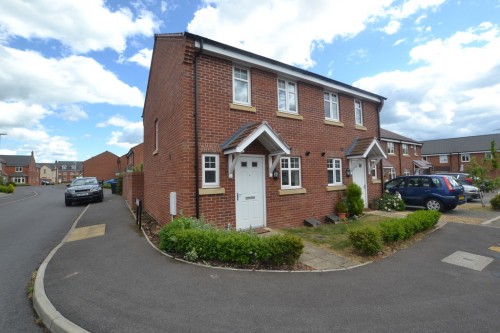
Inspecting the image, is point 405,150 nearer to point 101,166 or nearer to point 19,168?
point 101,166

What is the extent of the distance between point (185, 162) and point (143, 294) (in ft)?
12.3

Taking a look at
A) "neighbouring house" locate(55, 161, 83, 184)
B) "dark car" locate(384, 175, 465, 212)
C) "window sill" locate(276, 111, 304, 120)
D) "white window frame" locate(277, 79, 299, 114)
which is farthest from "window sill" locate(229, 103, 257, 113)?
"neighbouring house" locate(55, 161, 83, 184)

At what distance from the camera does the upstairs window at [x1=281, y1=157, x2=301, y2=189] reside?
9.49 metres

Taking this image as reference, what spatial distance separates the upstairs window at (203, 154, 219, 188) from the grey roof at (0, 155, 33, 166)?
85105mm

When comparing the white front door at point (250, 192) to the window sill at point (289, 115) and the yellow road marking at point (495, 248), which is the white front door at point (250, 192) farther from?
the yellow road marking at point (495, 248)

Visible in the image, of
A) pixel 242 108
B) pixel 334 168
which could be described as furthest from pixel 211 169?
pixel 334 168

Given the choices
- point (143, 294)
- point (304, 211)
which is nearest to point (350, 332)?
point (143, 294)

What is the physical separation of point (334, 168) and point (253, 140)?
212 inches

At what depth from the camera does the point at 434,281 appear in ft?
16.2

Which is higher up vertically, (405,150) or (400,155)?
(405,150)

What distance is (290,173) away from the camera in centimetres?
970

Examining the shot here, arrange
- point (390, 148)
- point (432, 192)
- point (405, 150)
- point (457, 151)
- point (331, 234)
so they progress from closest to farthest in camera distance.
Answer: point (331, 234), point (432, 192), point (390, 148), point (405, 150), point (457, 151)

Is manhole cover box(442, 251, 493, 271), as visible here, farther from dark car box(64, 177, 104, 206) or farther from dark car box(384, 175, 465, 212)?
dark car box(64, 177, 104, 206)

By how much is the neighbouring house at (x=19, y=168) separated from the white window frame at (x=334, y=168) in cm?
8349
